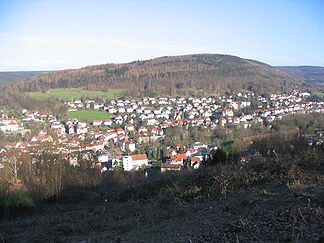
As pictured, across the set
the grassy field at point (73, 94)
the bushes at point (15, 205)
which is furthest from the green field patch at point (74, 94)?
the bushes at point (15, 205)

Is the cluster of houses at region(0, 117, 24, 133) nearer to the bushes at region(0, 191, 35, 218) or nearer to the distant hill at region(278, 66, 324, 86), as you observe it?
the bushes at region(0, 191, 35, 218)

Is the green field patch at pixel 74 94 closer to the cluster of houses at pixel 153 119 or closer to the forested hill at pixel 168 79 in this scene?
the forested hill at pixel 168 79

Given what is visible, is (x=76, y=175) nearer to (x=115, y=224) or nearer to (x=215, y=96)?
(x=115, y=224)

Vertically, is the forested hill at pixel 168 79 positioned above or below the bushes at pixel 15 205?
above

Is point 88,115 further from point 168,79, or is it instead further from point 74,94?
point 168,79

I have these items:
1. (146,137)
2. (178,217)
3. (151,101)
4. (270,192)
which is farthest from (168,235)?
(151,101)

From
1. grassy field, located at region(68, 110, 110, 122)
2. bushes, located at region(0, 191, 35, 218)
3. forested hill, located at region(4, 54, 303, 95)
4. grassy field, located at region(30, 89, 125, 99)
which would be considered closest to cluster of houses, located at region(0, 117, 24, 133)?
grassy field, located at region(68, 110, 110, 122)
